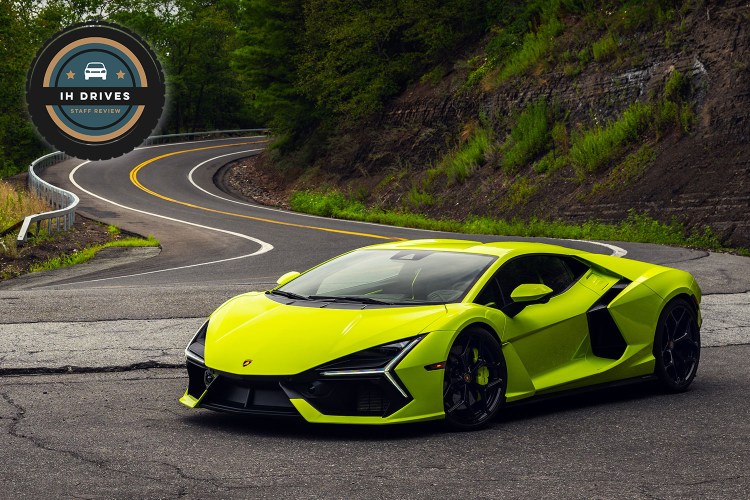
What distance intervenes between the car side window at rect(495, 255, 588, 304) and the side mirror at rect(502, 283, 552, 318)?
85 millimetres

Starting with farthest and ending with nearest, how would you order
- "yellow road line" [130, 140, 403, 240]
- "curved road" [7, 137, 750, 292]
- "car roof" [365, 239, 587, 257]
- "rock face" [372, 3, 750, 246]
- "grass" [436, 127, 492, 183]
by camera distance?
1. "grass" [436, 127, 492, 183]
2. "yellow road line" [130, 140, 403, 240]
3. "rock face" [372, 3, 750, 246]
4. "curved road" [7, 137, 750, 292]
5. "car roof" [365, 239, 587, 257]

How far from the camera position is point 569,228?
27531 millimetres

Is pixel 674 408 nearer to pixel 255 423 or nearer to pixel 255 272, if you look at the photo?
pixel 255 423

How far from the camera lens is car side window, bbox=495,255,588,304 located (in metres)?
7.55

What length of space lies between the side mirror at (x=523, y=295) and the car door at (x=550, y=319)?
4 cm

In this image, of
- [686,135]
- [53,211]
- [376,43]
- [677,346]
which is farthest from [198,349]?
[376,43]

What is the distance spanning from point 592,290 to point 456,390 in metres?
1.83

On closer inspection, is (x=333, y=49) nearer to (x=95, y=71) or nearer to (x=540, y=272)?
(x=95, y=71)

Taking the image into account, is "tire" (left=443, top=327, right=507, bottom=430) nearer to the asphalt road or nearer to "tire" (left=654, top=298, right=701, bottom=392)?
the asphalt road

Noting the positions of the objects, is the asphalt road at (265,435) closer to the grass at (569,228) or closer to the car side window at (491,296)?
the car side window at (491,296)

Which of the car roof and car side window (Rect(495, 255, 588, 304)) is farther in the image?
the car roof

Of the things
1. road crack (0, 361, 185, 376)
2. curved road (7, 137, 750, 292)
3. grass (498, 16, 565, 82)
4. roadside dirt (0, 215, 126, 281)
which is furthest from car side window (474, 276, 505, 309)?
grass (498, 16, 565, 82)

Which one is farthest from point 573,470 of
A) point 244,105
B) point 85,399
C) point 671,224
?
point 244,105

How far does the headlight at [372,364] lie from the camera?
643 cm
